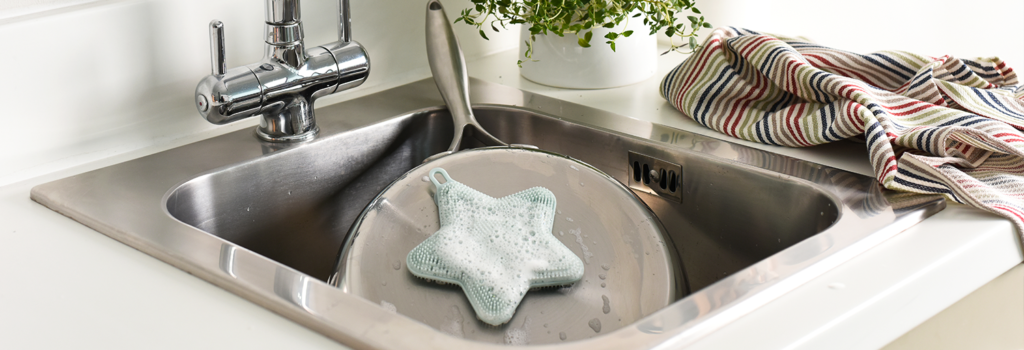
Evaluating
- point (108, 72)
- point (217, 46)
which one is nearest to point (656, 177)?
point (217, 46)

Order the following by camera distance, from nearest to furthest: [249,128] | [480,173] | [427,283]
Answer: [427,283] → [480,173] → [249,128]

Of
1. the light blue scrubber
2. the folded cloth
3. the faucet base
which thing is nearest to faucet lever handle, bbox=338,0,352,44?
the faucet base

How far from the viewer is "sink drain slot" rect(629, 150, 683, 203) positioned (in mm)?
832

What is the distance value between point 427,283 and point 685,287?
216 millimetres

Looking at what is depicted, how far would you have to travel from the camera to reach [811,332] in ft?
1.56

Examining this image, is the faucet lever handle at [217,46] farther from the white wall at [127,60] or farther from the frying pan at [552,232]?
the frying pan at [552,232]

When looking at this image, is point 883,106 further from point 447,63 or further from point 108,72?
point 108,72

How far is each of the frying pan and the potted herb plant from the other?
229 mm

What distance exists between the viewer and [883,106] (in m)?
0.78

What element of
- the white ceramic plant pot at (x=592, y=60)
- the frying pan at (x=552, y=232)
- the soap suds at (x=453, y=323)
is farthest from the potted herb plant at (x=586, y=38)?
the soap suds at (x=453, y=323)

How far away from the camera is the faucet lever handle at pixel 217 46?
28.9 inches

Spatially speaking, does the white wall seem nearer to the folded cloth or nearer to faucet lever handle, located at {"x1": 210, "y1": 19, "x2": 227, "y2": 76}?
faucet lever handle, located at {"x1": 210, "y1": 19, "x2": 227, "y2": 76}

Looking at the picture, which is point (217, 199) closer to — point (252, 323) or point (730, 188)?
point (252, 323)

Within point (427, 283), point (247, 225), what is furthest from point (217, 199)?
point (427, 283)
